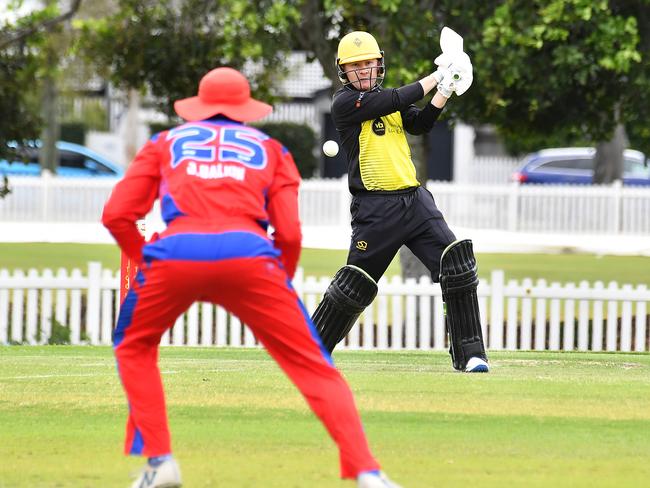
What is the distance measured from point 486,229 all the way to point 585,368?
1720 cm

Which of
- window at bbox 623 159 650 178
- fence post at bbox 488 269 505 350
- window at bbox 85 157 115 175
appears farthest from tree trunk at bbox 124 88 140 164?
fence post at bbox 488 269 505 350

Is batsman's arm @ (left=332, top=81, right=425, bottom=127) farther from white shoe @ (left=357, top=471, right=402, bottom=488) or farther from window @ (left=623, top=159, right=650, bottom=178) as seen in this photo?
window @ (left=623, top=159, right=650, bottom=178)

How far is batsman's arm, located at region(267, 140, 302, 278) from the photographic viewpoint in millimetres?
6047

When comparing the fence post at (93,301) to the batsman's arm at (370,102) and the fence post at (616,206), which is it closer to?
the batsman's arm at (370,102)

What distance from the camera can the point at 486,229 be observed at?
1072 inches

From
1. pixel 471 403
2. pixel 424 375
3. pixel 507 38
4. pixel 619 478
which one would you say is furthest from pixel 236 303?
pixel 507 38

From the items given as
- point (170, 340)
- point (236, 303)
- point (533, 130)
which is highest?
point (533, 130)

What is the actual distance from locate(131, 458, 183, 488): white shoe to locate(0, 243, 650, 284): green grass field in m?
14.4

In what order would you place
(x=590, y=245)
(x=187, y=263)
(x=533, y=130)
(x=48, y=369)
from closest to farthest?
(x=187, y=263)
(x=48, y=369)
(x=533, y=130)
(x=590, y=245)

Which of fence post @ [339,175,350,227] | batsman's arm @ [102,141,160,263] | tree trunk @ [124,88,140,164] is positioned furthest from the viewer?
tree trunk @ [124,88,140,164]

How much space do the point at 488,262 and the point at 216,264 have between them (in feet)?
57.6

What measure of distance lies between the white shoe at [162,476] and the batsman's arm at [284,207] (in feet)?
3.10

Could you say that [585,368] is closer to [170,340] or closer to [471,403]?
[471,403]

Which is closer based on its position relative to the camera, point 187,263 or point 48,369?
point 187,263
